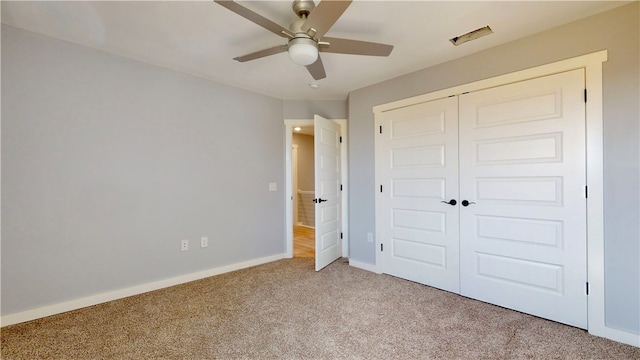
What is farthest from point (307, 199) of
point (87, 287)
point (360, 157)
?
point (87, 287)

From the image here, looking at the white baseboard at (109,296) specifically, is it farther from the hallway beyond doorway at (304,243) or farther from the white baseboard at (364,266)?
the white baseboard at (364,266)

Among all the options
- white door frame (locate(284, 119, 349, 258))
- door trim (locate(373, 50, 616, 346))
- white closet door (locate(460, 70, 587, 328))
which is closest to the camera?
door trim (locate(373, 50, 616, 346))

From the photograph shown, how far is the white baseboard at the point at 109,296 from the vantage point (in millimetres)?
2172

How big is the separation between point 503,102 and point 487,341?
1963mm

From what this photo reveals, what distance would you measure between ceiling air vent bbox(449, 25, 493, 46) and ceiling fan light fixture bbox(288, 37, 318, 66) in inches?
53.7

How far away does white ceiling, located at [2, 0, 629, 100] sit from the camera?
1.92 metres

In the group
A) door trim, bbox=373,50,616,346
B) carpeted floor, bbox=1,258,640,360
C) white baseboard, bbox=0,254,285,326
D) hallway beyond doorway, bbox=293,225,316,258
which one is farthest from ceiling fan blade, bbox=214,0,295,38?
hallway beyond doorway, bbox=293,225,316,258

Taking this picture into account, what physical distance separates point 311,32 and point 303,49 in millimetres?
113

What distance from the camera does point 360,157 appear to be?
11.6ft

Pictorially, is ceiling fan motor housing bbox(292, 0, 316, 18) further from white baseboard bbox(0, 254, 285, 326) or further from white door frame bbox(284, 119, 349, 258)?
white baseboard bbox(0, 254, 285, 326)

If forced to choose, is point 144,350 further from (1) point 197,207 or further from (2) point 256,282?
(1) point 197,207

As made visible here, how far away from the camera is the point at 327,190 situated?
3.66 m

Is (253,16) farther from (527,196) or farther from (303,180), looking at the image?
(303,180)

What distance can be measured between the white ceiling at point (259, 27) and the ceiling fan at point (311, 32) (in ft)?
0.56
